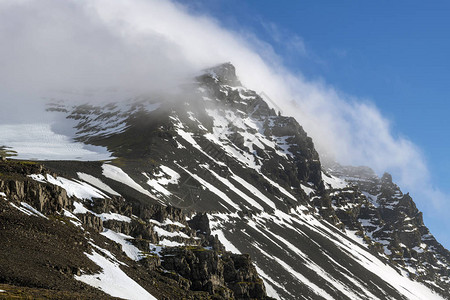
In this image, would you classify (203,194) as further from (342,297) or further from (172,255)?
(172,255)

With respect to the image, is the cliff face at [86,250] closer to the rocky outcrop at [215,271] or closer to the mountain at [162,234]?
the rocky outcrop at [215,271]

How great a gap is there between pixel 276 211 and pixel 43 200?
135801 millimetres

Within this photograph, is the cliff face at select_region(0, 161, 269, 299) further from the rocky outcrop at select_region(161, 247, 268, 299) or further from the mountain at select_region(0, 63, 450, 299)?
the mountain at select_region(0, 63, 450, 299)

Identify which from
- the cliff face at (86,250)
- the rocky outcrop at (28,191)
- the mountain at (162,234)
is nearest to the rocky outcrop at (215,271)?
the cliff face at (86,250)

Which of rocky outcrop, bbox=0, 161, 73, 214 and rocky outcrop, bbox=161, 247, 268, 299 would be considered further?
rocky outcrop, bbox=161, 247, 268, 299

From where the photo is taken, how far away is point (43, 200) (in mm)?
53469

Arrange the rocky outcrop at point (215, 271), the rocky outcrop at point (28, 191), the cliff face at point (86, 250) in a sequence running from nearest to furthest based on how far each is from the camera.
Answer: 1. the cliff face at point (86, 250)
2. the rocky outcrop at point (28, 191)
3. the rocky outcrop at point (215, 271)

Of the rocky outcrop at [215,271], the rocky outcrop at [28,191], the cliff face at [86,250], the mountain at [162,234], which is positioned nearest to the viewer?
the cliff face at [86,250]

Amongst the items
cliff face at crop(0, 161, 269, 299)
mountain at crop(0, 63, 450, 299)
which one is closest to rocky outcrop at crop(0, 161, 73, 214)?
cliff face at crop(0, 161, 269, 299)

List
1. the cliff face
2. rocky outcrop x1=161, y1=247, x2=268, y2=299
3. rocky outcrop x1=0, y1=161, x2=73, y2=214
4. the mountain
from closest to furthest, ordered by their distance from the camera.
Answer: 1. the cliff face
2. the mountain
3. rocky outcrop x1=0, y1=161, x2=73, y2=214
4. rocky outcrop x1=161, y1=247, x2=268, y2=299

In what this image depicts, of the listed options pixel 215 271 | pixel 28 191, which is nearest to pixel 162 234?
pixel 215 271

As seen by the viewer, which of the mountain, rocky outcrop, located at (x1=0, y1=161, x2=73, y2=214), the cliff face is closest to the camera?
the cliff face

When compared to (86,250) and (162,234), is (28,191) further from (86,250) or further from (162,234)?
(162,234)

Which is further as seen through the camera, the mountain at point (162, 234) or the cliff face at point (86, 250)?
the mountain at point (162, 234)
